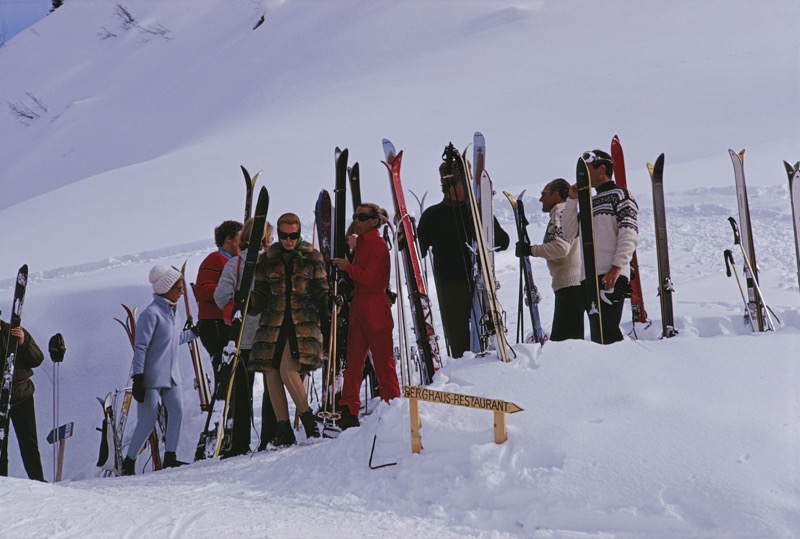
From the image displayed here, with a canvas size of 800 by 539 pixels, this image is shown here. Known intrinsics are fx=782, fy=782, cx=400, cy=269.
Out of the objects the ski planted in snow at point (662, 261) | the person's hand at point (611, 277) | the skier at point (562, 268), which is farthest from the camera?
the ski planted in snow at point (662, 261)

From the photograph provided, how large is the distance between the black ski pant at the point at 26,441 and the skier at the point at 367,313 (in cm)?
233

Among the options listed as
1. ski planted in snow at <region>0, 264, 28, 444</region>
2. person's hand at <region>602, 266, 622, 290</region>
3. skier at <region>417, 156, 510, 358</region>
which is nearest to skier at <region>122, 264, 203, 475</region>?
ski planted in snow at <region>0, 264, 28, 444</region>

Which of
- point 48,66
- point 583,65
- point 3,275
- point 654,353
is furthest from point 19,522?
point 48,66

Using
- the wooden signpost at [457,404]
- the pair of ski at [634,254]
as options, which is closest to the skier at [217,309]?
the wooden signpost at [457,404]

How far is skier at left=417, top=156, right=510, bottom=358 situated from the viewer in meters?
5.43

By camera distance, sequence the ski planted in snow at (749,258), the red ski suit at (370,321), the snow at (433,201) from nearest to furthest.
→ 1. the snow at (433,201)
2. the red ski suit at (370,321)
3. the ski planted in snow at (749,258)

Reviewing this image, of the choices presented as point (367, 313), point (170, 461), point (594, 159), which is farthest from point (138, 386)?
point (594, 159)

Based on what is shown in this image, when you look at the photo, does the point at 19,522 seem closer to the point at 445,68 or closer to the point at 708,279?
the point at 708,279

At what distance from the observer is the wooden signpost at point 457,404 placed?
3602mm

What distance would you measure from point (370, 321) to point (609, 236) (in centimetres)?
163

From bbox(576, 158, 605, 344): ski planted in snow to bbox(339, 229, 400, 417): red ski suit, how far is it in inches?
50.9

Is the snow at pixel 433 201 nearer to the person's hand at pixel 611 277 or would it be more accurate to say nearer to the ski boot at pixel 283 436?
the ski boot at pixel 283 436

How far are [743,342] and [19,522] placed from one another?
3701 millimetres

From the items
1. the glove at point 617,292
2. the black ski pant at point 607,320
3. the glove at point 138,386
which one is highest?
the glove at point 617,292
